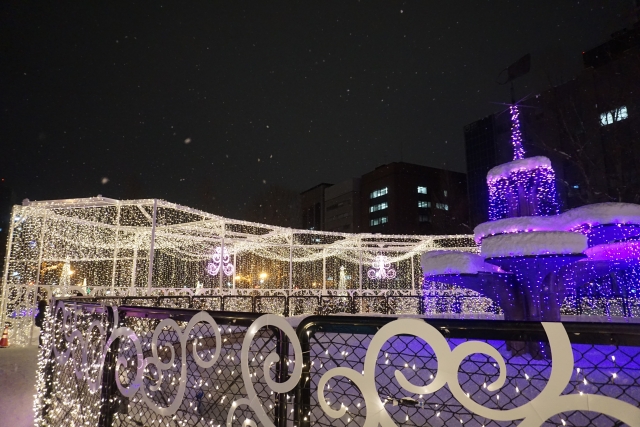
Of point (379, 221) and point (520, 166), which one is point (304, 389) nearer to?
point (520, 166)

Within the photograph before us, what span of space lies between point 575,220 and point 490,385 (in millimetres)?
7120

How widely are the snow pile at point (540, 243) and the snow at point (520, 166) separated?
257 cm

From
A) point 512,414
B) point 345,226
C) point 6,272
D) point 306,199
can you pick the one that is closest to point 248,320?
point 512,414

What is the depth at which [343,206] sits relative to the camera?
72188 millimetres

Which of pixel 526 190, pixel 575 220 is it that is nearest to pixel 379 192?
pixel 526 190

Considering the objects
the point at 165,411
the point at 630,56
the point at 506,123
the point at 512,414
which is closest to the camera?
the point at 512,414

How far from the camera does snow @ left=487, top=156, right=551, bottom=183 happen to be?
9.02m

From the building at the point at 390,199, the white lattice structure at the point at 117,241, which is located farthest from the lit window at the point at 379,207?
the white lattice structure at the point at 117,241

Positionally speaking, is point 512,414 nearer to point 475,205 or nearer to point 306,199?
point 475,205

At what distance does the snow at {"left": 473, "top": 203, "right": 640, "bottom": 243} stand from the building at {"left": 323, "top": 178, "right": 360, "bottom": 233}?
200ft

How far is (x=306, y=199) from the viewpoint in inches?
3140

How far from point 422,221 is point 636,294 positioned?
1860 inches

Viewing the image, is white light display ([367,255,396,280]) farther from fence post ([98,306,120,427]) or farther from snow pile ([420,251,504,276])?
fence post ([98,306,120,427])

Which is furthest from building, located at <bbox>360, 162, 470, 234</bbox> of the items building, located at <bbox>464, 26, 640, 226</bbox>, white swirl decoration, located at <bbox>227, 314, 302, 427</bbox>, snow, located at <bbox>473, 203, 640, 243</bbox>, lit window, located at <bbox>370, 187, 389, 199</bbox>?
white swirl decoration, located at <bbox>227, 314, 302, 427</bbox>
